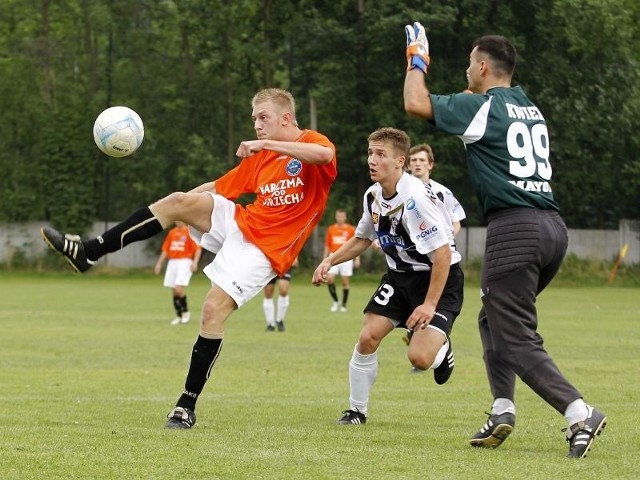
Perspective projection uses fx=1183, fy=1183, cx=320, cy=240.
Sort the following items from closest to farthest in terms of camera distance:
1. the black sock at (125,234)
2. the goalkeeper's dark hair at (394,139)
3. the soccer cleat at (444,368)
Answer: the black sock at (125,234) → the goalkeeper's dark hair at (394,139) → the soccer cleat at (444,368)

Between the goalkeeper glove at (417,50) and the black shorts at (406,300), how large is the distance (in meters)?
2.22

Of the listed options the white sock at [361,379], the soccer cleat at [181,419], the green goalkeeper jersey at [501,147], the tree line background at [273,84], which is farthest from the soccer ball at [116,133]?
the tree line background at [273,84]

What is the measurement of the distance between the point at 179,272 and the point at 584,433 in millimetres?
15580

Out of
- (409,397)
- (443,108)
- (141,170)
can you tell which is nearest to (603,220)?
(141,170)

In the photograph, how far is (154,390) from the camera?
11.1m

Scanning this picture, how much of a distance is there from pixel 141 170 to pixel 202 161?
3.76m

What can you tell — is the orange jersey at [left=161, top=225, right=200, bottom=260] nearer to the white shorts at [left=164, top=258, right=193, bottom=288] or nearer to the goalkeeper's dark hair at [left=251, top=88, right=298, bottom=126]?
the white shorts at [left=164, top=258, right=193, bottom=288]

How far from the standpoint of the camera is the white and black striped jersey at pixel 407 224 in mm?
8188

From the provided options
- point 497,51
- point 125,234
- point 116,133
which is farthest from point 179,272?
point 497,51

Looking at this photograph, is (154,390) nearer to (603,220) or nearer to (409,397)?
(409,397)

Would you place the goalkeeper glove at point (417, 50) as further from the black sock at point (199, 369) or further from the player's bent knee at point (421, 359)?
the black sock at point (199, 369)

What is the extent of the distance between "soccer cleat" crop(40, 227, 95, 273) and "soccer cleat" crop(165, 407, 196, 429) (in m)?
1.17

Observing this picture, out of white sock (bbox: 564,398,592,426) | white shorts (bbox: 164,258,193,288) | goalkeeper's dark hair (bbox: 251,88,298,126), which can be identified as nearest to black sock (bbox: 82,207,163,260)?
goalkeeper's dark hair (bbox: 251,88,298,126)

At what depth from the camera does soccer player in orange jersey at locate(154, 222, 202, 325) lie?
21422mm
